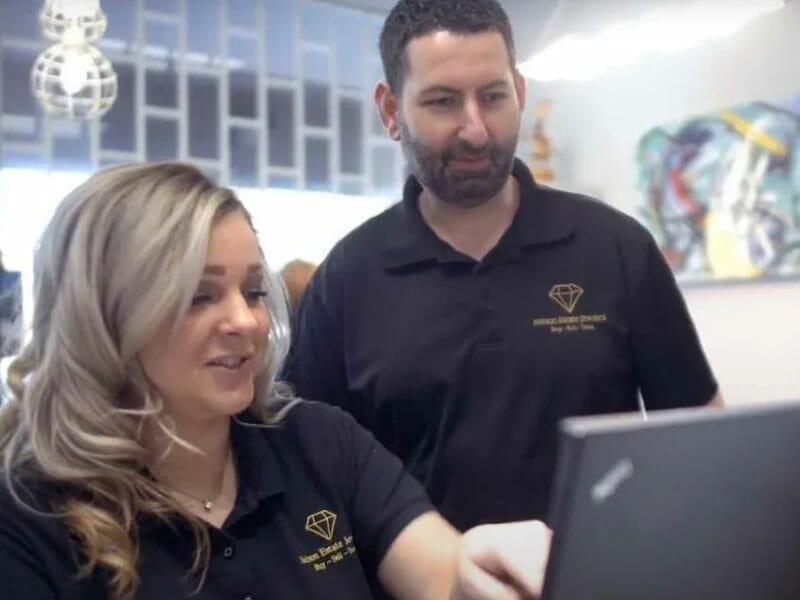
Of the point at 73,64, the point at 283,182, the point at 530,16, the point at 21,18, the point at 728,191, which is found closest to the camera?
the point at 73,64

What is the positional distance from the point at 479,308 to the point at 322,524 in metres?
0.46

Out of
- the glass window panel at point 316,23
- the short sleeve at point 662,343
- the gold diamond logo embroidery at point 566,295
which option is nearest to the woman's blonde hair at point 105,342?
the gold diamond logo embroidery at point 566,295

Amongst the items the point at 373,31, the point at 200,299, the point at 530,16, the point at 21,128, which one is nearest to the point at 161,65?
the point at 21,128

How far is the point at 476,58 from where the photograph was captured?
4.66 feet

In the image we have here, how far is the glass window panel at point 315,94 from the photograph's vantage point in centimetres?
409

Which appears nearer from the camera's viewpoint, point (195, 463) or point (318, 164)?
point (195, 463)

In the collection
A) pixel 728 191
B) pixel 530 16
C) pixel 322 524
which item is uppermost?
pixel 530 16

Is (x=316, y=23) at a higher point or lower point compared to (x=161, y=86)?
higher

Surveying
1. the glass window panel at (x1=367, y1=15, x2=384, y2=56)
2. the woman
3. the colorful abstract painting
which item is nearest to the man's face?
the woman

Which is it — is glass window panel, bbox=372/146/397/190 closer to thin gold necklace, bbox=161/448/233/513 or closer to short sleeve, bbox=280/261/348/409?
short sleeve, bbox=280/261/348/409

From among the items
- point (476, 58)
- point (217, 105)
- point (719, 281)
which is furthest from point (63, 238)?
point (217, 105)

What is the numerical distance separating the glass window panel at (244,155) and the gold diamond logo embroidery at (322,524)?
9.42 feet

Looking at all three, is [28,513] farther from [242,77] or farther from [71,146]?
[242,77]

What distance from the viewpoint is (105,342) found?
1068mm
